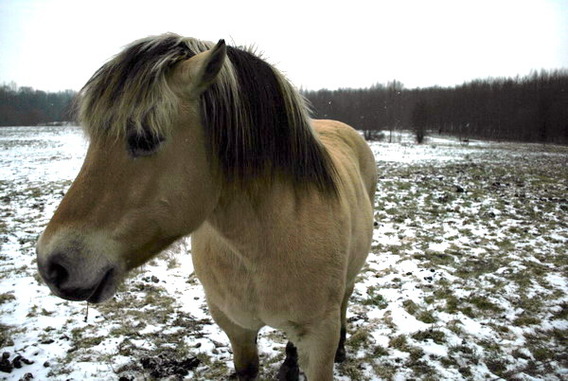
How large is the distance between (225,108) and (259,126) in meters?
0.21

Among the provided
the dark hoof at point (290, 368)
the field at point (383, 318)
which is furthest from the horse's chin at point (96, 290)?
the dark hoof at point (290, 368)

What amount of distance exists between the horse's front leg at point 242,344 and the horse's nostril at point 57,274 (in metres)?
1.05

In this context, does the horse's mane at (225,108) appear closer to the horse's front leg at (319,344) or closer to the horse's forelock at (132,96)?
the horse's forelock at (132,96)

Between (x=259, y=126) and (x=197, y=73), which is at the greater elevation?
(x=197, y=73)

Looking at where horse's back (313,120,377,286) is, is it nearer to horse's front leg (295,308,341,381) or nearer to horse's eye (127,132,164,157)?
horse's front leg (295,308,341,381)

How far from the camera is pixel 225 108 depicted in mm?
1356

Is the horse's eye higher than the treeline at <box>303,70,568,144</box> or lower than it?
lower

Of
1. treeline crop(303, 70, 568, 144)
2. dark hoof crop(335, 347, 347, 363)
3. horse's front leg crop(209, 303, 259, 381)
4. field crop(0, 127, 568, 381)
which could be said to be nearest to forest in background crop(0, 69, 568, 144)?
treeline crop(303, 70, 568, 144)

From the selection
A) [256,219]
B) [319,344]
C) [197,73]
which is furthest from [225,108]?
[319,344]

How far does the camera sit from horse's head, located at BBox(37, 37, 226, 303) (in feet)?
3.83

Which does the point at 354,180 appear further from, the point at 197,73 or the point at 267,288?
the point at 197,73

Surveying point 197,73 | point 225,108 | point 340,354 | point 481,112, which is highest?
point 481,112

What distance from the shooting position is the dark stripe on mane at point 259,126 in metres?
1.36

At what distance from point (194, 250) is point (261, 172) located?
2.64 ft
